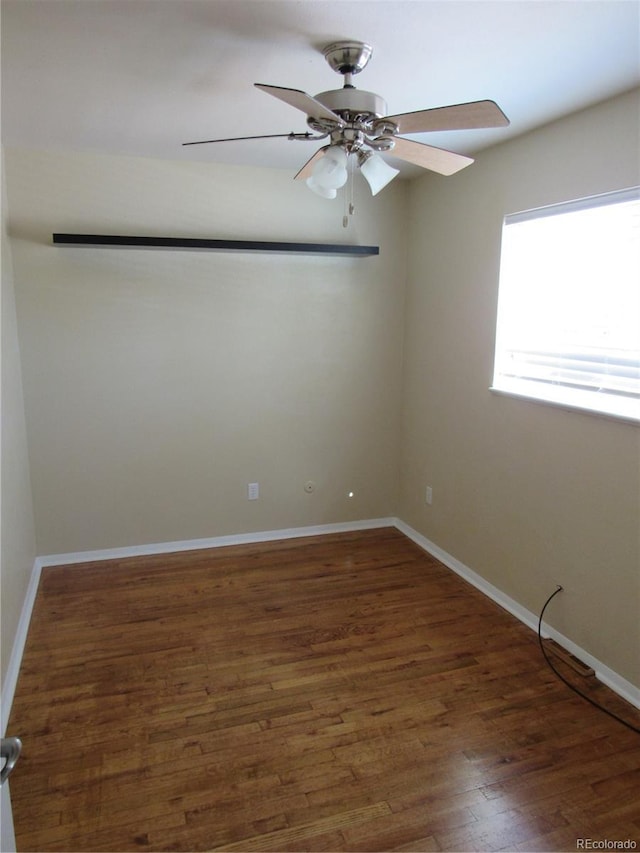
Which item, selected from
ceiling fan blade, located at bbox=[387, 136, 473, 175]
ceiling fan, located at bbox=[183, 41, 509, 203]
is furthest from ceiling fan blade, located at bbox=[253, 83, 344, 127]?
ceiling fan blade, located at bbox=[387, 136, 473, 175]

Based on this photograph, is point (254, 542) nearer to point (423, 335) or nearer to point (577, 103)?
point (423, 335)

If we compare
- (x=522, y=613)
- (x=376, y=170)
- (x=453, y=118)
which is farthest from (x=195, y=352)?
(x=522, y=613)

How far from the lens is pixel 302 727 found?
2.18m

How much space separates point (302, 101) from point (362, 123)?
0.27 m

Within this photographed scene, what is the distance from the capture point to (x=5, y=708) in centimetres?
219

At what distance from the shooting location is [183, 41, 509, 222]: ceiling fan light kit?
1.65 metres

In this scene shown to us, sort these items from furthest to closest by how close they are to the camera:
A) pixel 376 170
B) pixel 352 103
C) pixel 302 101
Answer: pixel 376 170
pixel 352 103
pixel 302 101

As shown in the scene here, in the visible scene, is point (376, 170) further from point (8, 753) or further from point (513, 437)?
point (8, 753)

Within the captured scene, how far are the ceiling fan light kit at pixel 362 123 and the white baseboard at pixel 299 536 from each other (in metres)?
2.21

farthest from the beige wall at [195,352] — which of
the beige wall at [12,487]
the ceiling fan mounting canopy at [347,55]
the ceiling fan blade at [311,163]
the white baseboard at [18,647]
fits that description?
the ceiling fan mounting canopy at [347,55]

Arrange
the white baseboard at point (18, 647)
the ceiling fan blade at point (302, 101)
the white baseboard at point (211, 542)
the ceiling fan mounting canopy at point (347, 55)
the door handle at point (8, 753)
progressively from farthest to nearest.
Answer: the white baseboard at point (211, 542), the white baseboard at point (18, 647), the ceiling fan mounting canopy at point (347, 55), the ceiling fan blade at point (302, 101), the door handle at point (8, 753)

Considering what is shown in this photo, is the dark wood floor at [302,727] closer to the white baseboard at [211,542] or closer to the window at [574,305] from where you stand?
the white baseboard at [211,542]

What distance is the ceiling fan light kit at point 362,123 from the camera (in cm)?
165

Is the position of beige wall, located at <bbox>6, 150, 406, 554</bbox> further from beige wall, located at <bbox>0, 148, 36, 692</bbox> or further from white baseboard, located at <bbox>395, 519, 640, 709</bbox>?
white baseboard, located at <bbox>395, 519, 640, 709</bbox>
